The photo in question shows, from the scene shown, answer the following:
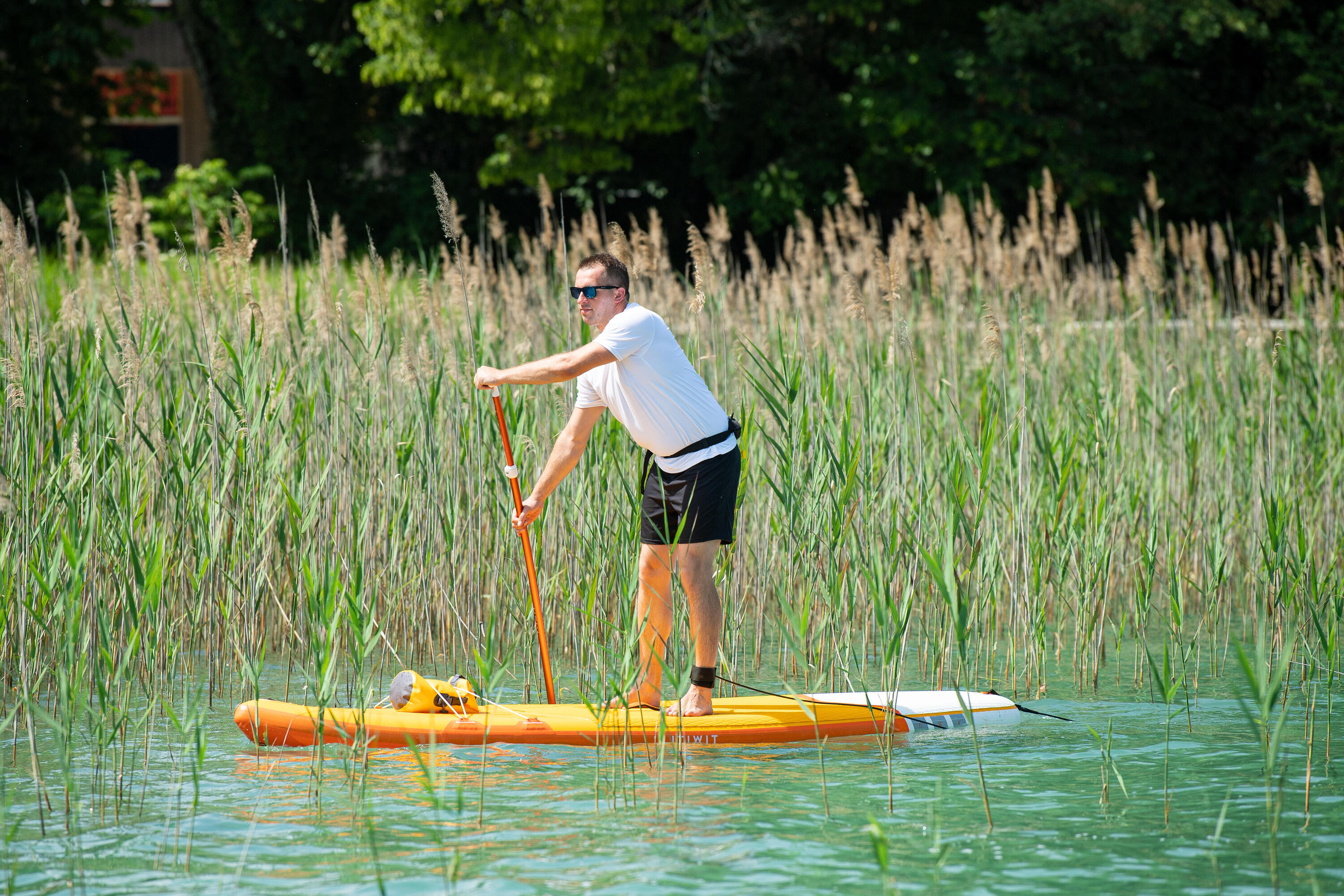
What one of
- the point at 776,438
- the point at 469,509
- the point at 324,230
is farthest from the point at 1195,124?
the point at 469,509

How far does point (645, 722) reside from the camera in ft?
14.3

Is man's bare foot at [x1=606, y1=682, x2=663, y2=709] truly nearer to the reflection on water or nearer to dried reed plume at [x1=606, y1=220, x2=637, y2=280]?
the reflection on water

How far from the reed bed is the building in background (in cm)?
1538

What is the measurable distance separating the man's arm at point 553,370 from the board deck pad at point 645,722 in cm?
106

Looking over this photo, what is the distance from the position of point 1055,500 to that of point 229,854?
3.36m

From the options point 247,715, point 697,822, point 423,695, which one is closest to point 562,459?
point 423,695

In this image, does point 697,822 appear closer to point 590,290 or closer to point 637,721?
point 637,721

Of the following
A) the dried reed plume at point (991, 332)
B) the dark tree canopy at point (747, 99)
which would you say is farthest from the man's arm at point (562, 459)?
the dark tree canopy at point (747, 99)

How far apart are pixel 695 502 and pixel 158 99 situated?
18.9 metres

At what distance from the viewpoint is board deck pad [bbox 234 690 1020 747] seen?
4.30 meters

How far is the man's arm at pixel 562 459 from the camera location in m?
4.63

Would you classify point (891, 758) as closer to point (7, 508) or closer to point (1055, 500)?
point (1055, 500)

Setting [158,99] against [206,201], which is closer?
[206,201]

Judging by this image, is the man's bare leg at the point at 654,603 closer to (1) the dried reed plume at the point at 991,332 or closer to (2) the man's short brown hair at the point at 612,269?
(2) the man's short brown hair at the point at 612,269
